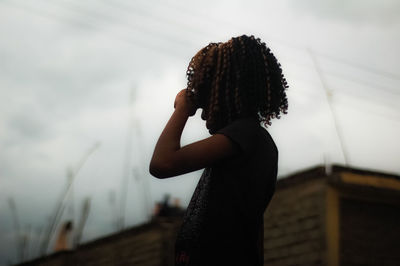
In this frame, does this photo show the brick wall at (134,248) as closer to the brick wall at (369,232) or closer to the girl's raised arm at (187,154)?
the brick wall at (369,232)

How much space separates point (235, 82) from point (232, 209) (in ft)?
1.44

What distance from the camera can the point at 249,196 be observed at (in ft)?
5.67

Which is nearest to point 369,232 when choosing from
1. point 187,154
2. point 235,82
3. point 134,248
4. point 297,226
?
point 297,226

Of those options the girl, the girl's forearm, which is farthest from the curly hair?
the girl's forearm

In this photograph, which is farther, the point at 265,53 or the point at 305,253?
the point at 305,253

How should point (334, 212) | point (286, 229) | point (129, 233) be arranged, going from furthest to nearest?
point (129, 233), point (286, 229), point (334, 212)

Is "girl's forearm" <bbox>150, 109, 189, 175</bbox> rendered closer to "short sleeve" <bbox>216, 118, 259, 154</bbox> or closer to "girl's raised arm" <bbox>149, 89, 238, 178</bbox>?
"girl's raised arm" <bbox>149, 89, 238, 178</bbox>

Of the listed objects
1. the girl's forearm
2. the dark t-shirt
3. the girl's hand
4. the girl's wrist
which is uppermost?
the girl's hand

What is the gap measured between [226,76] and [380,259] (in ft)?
20.3

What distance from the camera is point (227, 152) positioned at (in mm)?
1688

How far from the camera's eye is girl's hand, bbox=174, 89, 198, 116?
71.4 inches

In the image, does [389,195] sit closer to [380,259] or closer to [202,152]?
[380,259]

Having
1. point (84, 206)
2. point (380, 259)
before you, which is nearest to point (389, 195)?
point (380, 259)

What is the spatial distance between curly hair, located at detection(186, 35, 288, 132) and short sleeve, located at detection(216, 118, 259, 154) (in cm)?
5
